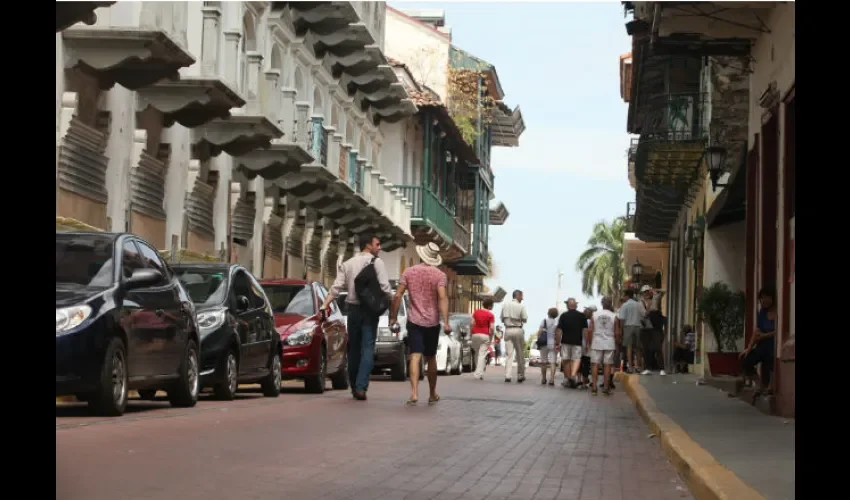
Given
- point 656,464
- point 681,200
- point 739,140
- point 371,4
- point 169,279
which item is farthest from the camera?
point 371,4

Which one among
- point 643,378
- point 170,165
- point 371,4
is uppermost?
point 371,4

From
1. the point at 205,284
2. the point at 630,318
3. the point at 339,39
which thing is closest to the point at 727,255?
the point at 630,318

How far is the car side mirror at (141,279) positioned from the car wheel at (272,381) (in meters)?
5.54

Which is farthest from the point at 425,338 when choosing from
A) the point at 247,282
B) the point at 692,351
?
the point at 692,351

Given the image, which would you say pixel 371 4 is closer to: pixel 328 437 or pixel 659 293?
pixel 659 293

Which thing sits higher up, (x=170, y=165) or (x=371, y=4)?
(x=371, y=4)

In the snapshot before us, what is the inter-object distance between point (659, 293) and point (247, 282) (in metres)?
37.5

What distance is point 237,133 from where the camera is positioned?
30141mm

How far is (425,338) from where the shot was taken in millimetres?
18547

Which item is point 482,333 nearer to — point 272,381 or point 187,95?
point 187,95

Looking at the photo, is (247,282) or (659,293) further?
(659,293)

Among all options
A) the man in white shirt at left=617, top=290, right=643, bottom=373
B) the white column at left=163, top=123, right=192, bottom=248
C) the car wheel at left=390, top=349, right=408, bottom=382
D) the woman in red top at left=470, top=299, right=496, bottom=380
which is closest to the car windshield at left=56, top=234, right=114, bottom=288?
the white column at left=163, top=123, right=192, bottom=248

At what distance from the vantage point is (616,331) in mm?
27672
